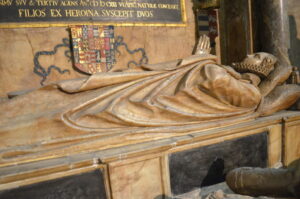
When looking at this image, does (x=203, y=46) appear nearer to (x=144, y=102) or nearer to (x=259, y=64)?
(x=259, y=64)

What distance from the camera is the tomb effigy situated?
164 cm

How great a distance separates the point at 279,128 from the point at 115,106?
1657 millimetres

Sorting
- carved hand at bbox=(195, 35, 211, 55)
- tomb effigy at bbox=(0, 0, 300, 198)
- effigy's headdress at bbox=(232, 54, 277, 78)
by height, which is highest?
carved hand at bbox=(195, 35, 211, 55)

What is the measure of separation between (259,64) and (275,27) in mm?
1223

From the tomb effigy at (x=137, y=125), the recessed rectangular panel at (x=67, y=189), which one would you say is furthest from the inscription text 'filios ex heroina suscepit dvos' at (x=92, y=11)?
the recessed rectangular panel at (x=67, y=189)

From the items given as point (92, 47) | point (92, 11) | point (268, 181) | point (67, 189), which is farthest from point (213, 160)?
point (92, 11)

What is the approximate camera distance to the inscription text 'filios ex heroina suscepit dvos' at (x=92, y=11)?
2822 mm

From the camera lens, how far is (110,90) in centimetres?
201

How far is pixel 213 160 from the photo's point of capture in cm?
206

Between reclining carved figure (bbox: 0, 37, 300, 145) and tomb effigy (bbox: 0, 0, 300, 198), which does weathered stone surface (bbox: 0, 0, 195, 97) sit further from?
reclining carved figure (bbox: 0, 37, 300, 145)

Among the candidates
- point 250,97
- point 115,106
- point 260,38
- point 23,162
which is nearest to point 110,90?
point 115,106

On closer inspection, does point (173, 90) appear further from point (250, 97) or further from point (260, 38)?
point (260, 38)

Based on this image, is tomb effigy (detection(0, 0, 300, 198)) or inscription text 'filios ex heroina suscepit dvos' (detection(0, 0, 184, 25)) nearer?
tomb effigy (detection(0, 0, 300, 198))

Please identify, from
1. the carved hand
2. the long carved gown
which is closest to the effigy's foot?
the long carved gown
